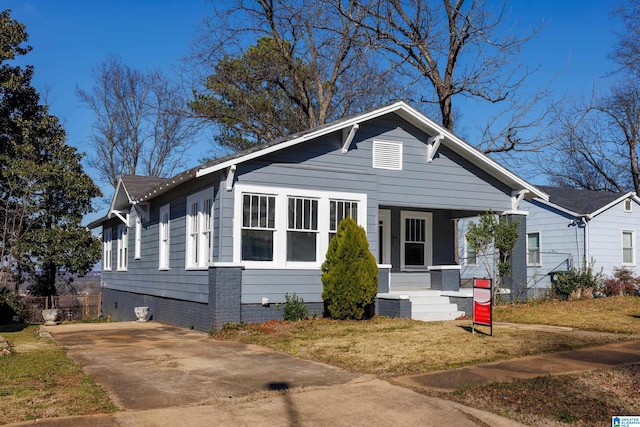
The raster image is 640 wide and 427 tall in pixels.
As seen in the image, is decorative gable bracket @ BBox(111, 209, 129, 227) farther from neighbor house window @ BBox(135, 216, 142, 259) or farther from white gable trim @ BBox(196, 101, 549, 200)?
white gable trim @ BBox(196, 101, 549, 200)

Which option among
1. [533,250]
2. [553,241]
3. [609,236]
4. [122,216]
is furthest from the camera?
[533,250]

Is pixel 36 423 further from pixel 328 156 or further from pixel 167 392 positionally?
pixel 328 156

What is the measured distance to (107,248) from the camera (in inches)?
1106

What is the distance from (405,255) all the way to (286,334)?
7896 millimetres

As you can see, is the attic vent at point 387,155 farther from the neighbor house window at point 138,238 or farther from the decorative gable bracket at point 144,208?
the neighbor house window at point 138,238

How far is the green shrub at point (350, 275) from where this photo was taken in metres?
14.5

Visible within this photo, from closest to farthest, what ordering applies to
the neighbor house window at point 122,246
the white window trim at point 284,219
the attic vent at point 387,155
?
1. the white window trim at point 284,219
2. the attic vent at point 387,155
3. the neighbor house window at point 122,246

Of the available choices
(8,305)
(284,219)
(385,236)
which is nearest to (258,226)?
(284,219)

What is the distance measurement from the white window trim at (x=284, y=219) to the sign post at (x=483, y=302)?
4.44m

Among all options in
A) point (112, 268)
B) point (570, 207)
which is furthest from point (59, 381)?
point (570, 207)

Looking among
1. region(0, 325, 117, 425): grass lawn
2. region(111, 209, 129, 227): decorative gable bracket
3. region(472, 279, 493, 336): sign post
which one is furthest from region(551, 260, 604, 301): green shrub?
region(0, 325, 117, 425): grass lawn

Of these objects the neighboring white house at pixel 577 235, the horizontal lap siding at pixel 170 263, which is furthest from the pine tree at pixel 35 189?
the neighboring white house at pixel 577 235

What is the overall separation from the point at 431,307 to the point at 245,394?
30.9 feet

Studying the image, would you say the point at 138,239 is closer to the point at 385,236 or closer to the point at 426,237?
the point at 385,236
